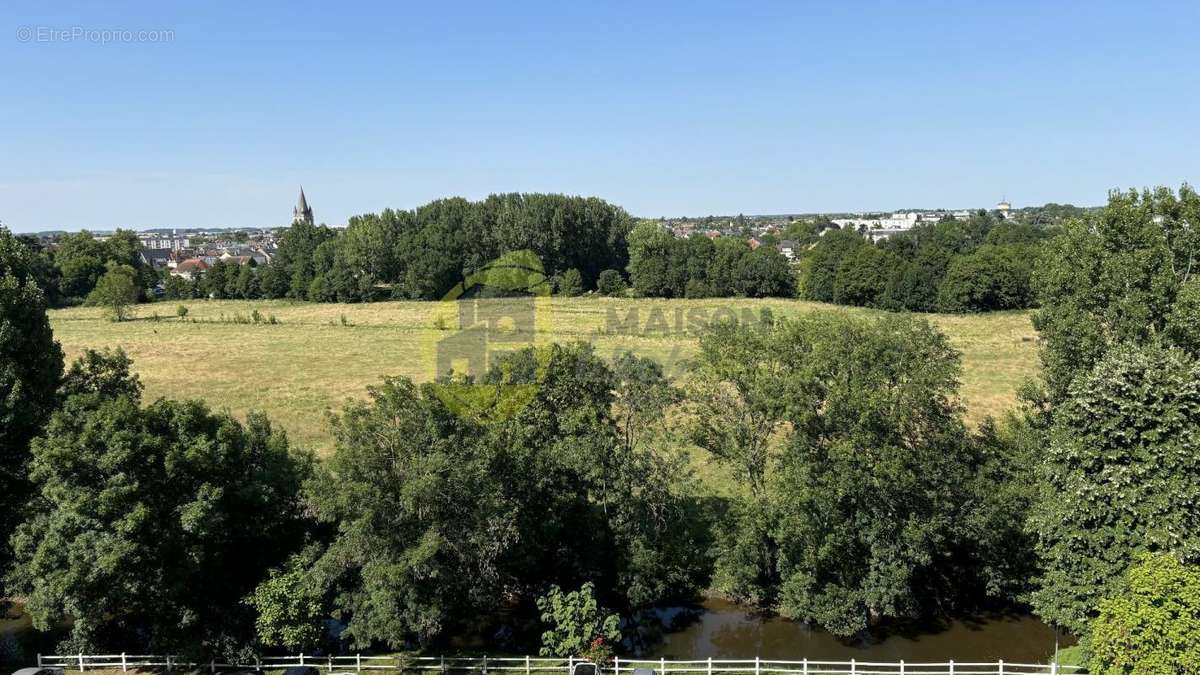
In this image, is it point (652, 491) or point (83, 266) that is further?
point (83, 266)

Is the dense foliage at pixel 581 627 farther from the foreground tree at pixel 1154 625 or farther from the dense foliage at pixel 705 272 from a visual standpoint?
the dense foliage at pixel 705 272

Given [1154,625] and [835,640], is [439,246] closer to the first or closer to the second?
[835,640]

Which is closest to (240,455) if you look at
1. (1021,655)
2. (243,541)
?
(243,541)

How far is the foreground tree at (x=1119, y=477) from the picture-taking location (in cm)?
1475

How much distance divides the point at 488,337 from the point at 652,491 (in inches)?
1270

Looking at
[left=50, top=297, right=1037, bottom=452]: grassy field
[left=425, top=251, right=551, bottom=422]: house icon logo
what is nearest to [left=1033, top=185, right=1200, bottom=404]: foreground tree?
[left=425, top=251, right=551, bottom=422]: house icon logo

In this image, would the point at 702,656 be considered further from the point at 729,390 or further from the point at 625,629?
the point at 729,390

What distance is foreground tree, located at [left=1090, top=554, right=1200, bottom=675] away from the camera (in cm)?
1314

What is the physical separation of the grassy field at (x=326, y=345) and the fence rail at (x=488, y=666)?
13.9m

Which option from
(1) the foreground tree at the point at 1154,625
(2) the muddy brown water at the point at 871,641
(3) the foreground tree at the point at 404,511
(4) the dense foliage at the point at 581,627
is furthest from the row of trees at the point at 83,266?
(1) the foreground tree at the point at 1154,625

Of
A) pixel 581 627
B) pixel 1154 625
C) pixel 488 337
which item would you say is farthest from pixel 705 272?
pixel 1154 625

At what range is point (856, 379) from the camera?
63.0 feet

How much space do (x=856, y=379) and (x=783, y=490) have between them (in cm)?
348

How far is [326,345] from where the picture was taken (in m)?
58.2
